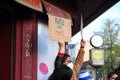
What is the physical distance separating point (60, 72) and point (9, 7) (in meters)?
1.79

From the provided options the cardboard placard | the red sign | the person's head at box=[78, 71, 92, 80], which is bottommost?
the person's head at box=[78, 71, 92, 80]

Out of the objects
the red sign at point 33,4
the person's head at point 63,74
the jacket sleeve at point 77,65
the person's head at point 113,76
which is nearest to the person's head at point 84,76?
the jacket sleeve at point 77,65

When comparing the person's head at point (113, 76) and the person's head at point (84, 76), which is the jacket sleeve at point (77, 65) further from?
the person's head at point (113, 76)

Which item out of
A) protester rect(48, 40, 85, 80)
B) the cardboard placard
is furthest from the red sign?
protester rect(48, 40, 85, 80)

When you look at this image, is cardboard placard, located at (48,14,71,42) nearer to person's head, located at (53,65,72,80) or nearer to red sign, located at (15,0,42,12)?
red sign, located at (15,0,42,12)

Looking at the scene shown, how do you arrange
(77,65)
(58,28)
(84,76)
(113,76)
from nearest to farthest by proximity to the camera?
(84,76) < (77,65) < (58,28) < (113,76)

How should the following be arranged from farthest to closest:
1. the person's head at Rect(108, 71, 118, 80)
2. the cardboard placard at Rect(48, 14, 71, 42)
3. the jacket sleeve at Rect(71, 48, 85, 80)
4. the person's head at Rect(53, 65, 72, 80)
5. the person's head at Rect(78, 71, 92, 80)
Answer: the person's head at Rect(108, 71, 118, 80), the cardboard placard at Rect(48, 14, 71, 42), the person's head at Rect(78, 71, 92, 80), the jacket sleeve at Rect(71, 48, 85, 80), the person's head at Rect(53, 65, 72, 80)

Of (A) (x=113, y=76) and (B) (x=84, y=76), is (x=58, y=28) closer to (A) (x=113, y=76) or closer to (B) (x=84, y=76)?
(B) (x=84, y=76)

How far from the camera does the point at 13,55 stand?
300 inches

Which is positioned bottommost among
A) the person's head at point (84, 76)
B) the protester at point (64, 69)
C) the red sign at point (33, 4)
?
the person's head at point (84, 76)

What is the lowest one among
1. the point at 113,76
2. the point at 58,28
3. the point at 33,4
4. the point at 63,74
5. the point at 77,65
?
the point at 113,76

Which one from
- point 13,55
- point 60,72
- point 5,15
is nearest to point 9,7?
point 5,15

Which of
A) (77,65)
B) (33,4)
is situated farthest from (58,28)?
(77,65)

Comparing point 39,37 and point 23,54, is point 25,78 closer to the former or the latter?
point 23,54
